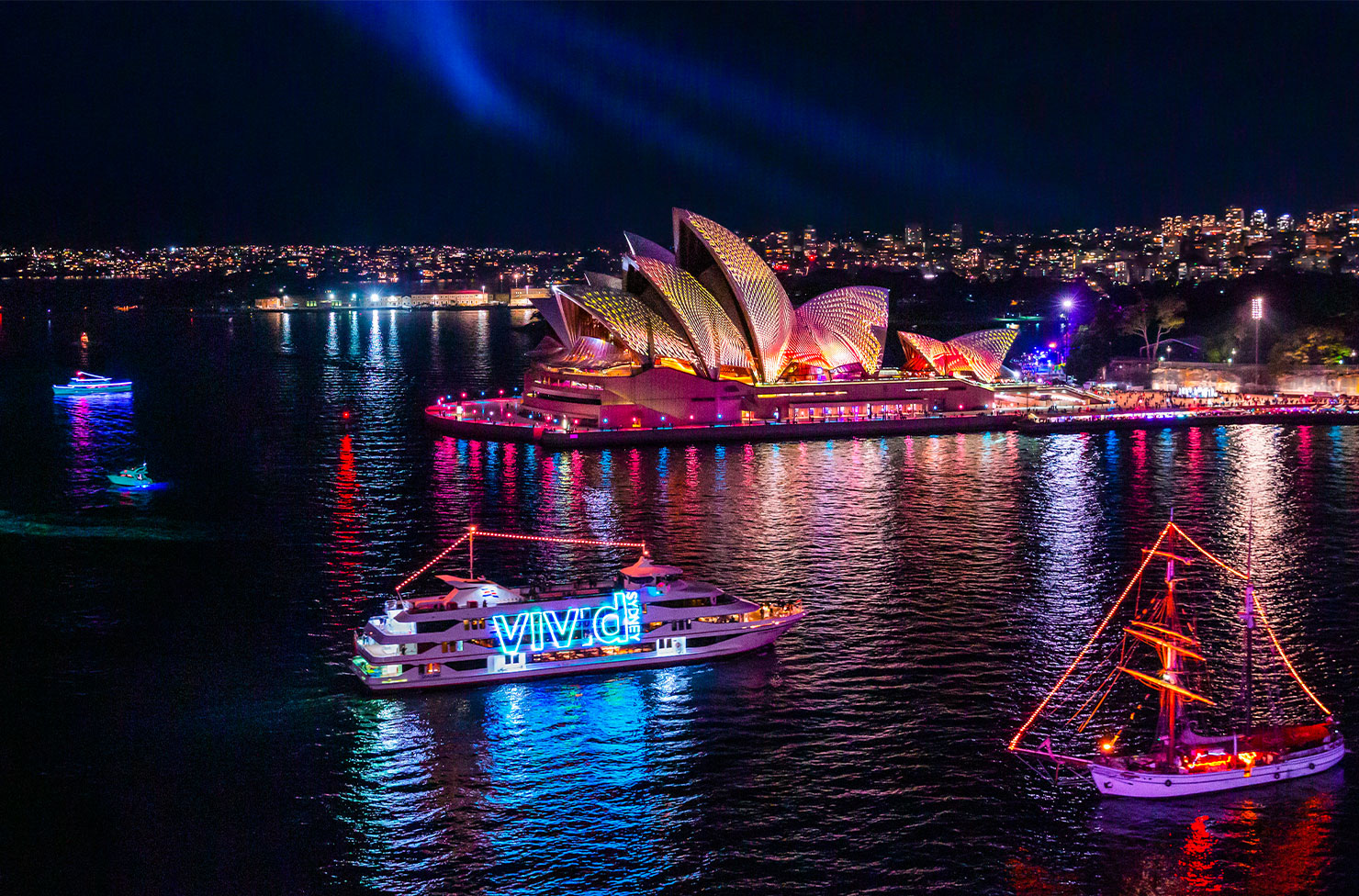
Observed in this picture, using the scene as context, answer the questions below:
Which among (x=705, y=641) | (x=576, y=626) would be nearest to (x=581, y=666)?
(x=576, y=626)

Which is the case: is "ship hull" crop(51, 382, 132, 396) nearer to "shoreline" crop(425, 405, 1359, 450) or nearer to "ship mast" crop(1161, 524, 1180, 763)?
"shoreline" crop(425, 405, 1359, 450)

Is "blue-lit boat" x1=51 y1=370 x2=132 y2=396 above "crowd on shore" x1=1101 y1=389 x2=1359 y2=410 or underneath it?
above

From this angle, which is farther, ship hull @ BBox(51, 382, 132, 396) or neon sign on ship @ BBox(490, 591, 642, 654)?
ship hull @ BBox(51, 382, 132, 396)

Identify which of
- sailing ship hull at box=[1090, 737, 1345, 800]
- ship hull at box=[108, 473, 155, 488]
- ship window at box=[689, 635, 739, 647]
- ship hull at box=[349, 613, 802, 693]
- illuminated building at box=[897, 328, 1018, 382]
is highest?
illuminated building at box=[897, 328, 1018, 382]

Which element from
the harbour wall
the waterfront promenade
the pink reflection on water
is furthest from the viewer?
the harbour wall

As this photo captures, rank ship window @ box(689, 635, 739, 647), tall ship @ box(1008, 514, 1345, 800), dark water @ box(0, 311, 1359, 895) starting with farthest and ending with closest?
ship window @ box(689, 635, 739, 647), tall ship @ box(1008, 514, 1345, 800), dark water @ box(0, 311, 1359, 895)

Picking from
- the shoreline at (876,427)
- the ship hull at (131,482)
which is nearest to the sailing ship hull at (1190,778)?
the ship hull at (131,482)

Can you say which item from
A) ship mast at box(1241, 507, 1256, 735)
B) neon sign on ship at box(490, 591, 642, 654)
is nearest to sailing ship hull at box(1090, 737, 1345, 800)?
ship mast at box(1241, 507, 1256, 735)

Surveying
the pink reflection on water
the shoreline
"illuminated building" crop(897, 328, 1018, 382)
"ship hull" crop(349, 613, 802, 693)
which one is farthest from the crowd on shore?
"ship hull" crop(349, 613, 802, 693)
